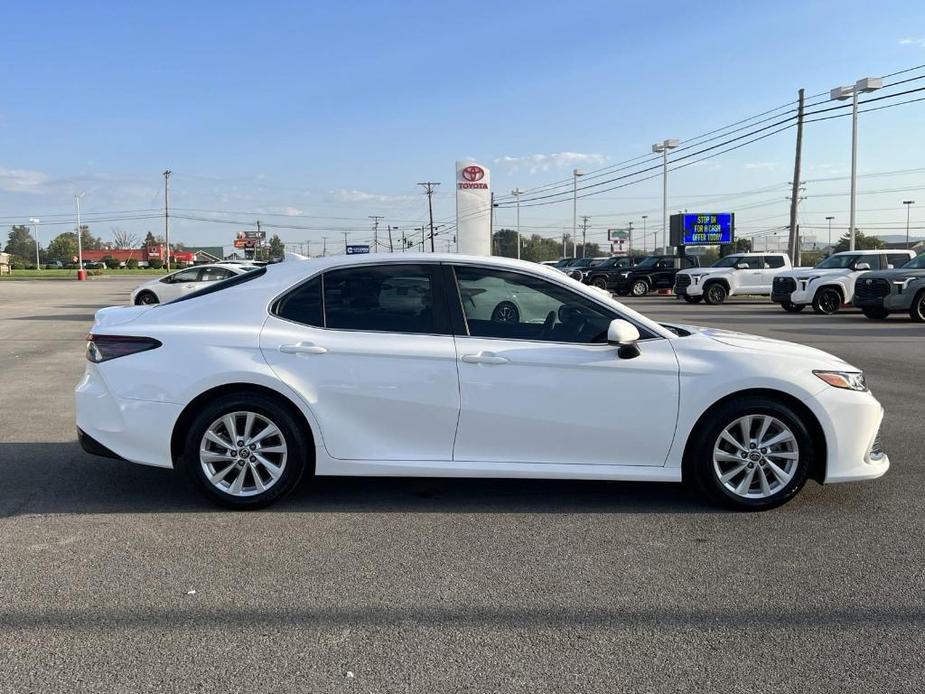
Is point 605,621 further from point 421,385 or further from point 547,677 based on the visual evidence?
point 421,385

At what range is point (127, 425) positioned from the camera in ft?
16.3

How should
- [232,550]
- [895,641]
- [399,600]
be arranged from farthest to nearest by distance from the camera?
[232,550], [399,600], [895,641]

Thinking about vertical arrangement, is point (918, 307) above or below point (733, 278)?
below

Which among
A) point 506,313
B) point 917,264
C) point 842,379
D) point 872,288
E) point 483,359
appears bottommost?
point 842,379

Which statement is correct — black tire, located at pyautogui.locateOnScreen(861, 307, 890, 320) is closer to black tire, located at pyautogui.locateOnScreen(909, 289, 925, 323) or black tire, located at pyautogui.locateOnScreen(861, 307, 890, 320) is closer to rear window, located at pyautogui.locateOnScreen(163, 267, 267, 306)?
black tire, located at pyautogui.locateOnScreen(909, 289, 925, 323)

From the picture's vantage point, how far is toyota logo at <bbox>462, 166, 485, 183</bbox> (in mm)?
32406

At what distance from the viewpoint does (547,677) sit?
309 cm

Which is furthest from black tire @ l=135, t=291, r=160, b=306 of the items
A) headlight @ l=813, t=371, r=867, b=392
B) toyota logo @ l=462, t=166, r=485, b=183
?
headlight @ l=813, t=371, r=867, b=392

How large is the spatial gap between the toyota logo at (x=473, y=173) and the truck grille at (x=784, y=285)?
508 inches

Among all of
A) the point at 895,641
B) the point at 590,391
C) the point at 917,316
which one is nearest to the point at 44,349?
the point at 590,391

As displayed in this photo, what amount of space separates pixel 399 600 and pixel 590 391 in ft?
5.92

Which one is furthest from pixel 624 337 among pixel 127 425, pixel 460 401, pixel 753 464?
pixel 127 425

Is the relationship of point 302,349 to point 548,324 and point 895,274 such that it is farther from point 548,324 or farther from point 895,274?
point 895,274

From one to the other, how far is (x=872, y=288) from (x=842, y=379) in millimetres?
16549
